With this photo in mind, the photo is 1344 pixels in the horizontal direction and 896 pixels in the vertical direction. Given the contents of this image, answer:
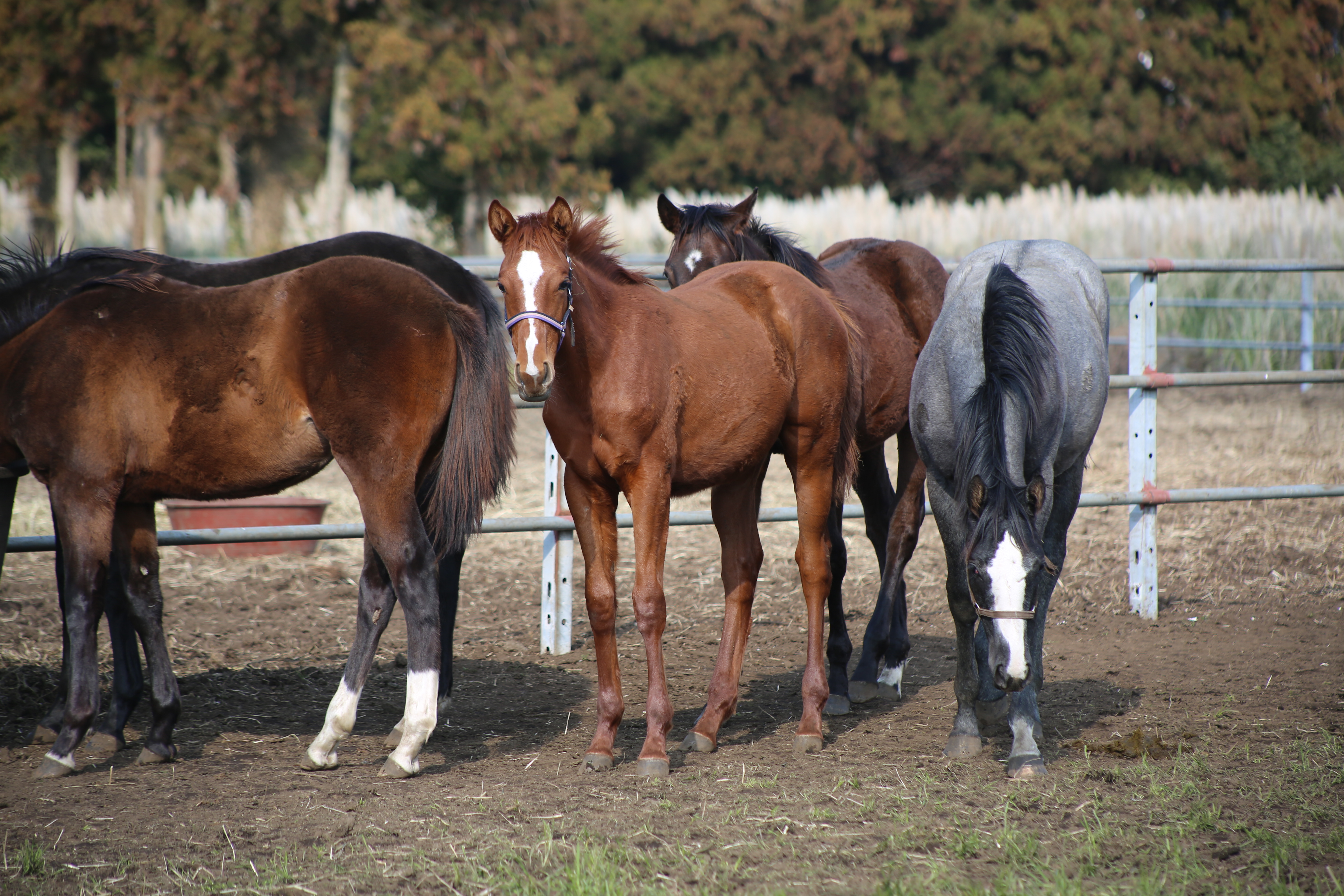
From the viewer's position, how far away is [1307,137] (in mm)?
26641

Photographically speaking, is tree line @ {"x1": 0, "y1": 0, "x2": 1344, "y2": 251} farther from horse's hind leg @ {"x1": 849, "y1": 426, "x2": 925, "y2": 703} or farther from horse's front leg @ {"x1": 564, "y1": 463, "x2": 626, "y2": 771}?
horse's front leg @ {"x1": 564, "y1": 463, "x2": 626, "y2": 771}

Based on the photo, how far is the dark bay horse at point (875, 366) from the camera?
4.89 metres

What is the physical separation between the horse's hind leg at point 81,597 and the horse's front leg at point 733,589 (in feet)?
6.59

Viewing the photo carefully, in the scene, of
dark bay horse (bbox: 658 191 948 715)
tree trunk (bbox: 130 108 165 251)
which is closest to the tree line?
tree trunk (bbox: 130 108 165 251)

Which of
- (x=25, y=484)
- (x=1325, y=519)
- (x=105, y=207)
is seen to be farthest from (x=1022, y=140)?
(x=25, y=484)

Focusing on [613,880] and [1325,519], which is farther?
[1325,519]

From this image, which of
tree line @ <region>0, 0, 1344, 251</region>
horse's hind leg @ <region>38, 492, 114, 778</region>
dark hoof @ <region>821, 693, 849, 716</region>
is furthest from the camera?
tree line @ <region>0, 0, 1344, 251</region>

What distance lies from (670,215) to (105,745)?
3090 mm

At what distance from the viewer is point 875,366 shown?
5027 millimetres

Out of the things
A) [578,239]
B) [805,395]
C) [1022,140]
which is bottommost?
[805,395]

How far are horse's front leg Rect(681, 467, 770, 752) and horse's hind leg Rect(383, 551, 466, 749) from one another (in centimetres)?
106

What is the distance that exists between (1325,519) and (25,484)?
9.46 meters

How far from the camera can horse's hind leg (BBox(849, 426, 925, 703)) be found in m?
4.88

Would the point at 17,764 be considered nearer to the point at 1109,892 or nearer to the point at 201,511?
the point at 201,511
